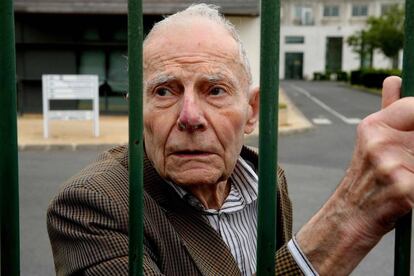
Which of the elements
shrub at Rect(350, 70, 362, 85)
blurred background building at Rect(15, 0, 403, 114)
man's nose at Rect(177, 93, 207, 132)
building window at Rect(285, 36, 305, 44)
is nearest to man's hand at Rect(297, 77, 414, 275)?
man's nose at Rect(177, 93, 207, 132)

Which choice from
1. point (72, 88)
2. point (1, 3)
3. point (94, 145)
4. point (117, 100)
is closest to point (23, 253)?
point (1, 3)

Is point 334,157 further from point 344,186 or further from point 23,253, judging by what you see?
point 344,186

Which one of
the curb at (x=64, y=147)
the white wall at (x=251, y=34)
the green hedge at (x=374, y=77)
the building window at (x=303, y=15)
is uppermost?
the building window at (x=303, y=15)

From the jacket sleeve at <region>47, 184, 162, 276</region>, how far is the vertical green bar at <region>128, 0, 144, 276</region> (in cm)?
15

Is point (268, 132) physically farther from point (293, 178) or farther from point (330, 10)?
point (330, 10)

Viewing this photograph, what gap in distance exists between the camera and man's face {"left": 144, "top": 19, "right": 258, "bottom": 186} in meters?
1.61

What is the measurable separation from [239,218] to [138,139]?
0.77 meters

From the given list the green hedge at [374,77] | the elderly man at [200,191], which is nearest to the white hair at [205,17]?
the elderly man at [200,191]

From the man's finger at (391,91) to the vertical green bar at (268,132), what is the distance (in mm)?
218

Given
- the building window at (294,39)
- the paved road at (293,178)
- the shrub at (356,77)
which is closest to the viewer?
the paved road at (293,178)

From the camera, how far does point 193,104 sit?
5.17 ft

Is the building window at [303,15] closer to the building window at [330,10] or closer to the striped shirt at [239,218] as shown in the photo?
the building window at [330,10]

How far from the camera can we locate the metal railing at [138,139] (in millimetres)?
1131

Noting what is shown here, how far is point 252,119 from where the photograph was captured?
6.31ft
